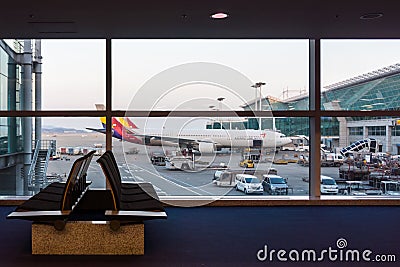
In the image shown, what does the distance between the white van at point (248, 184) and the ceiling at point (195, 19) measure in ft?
7.07

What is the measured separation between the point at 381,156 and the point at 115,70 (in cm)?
422

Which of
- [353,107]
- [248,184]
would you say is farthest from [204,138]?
[353,107]

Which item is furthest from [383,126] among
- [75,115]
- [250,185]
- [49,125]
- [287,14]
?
[49,125]

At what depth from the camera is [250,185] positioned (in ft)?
21.6

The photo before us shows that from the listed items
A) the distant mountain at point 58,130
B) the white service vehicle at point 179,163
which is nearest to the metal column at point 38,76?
the distant mountain at point 58,130

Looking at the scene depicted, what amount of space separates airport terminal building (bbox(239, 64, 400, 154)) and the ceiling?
0.82m

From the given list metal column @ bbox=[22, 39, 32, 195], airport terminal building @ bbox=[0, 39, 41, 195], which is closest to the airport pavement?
airport terminal building @ bbox=[0, 39, 41, 195]

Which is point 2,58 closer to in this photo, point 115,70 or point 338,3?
point 115,70

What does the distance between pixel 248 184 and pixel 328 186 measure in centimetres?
120

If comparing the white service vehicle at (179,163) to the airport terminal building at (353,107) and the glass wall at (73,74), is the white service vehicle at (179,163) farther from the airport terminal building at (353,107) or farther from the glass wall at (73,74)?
the glass wall at (73,74)

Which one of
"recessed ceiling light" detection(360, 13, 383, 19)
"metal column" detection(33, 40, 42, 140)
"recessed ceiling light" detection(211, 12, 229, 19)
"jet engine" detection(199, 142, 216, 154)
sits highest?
"recessed ceiling light" detection(211, 12, 229, 19)

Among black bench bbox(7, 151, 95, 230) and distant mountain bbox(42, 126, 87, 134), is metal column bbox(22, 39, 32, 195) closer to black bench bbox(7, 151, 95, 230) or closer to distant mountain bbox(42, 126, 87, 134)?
distant mountain bbox(42, 126, 87, 134)

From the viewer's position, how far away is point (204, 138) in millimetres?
6668

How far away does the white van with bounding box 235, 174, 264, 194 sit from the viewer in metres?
6.56
